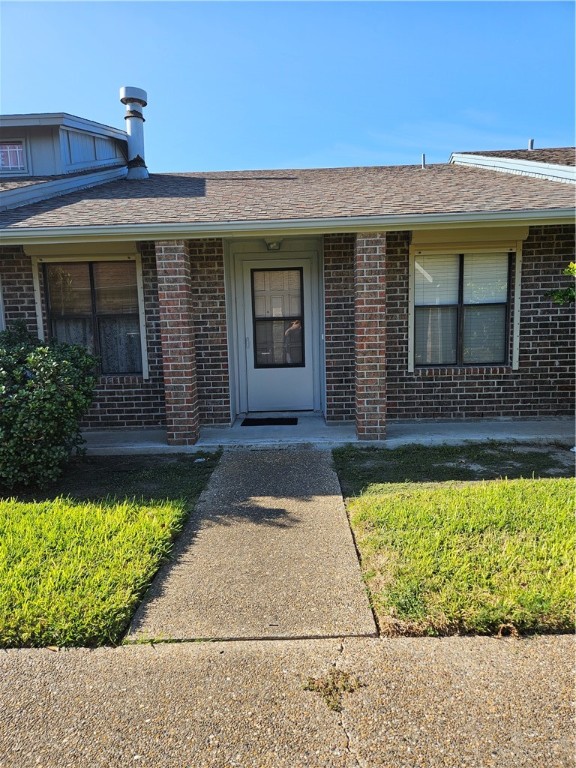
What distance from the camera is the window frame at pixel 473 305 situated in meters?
6.91

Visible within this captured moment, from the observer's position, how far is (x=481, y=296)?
7.13 m

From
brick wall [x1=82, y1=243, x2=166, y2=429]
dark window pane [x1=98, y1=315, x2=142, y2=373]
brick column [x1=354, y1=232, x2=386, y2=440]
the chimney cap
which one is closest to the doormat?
brick wall [x1=82, y1=243, x2=166, y2=429]

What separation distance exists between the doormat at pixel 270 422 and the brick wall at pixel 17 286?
3181 millimetres

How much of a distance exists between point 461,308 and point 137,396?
469 centimetres

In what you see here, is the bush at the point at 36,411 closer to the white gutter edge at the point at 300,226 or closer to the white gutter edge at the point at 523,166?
the white gutter edge at the point at 300,226

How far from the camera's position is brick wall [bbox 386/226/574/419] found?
7.02 m

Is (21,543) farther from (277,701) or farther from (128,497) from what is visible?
(277,701)

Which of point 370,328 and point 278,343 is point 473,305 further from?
point 278,343

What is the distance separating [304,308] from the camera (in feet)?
25.3

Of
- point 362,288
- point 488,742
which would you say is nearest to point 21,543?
point 488,742

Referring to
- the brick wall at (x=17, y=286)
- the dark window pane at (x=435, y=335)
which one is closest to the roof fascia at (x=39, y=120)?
the brick wall at (x=17, y=286)

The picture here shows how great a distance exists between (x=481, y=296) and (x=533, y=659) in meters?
5.44

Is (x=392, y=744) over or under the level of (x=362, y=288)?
under

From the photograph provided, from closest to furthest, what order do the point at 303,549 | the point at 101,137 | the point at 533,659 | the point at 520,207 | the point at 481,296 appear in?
the point at 533,659, the point at 303,549, the point at 520,207, the point at 481,296, the point at 101,137
